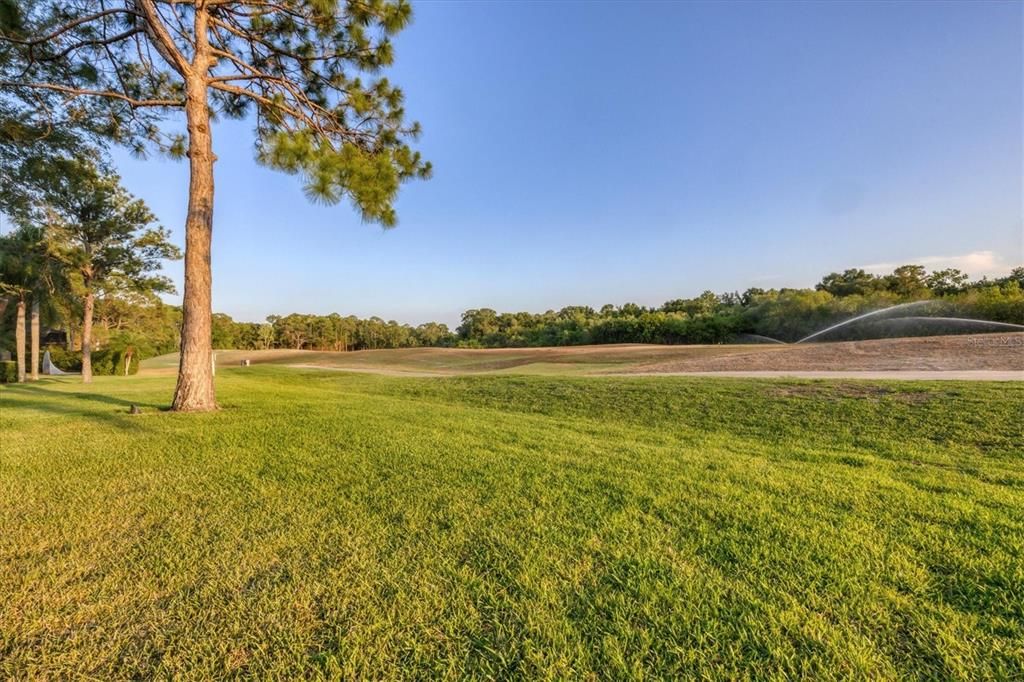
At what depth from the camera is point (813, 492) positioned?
309cm

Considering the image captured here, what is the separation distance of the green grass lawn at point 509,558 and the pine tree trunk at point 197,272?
75.9 inches

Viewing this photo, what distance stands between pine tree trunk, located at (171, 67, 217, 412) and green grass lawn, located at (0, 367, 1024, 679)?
1.93 meters

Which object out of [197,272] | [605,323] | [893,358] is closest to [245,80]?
[197,272]

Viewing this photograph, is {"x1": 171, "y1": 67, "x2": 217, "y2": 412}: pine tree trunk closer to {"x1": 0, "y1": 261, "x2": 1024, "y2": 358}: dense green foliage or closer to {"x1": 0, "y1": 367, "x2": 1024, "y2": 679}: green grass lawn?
{"x1": 0, "y1": 367, "x2": 1024, "y2": 679}: green grass lawn

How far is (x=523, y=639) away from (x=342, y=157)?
7.02m

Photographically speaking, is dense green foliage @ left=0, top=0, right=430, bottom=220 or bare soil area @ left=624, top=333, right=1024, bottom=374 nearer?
dense green foliage @ left=0, top=0, right=430, bottom=220

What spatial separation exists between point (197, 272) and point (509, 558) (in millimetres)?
6782

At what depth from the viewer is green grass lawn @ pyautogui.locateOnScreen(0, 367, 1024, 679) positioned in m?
1.50

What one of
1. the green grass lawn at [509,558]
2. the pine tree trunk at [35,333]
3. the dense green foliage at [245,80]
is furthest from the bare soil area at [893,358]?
the pine tree trunk at [35,333]

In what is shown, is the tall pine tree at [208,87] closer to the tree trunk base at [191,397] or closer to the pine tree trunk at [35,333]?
the tree trunk base at [191,397]

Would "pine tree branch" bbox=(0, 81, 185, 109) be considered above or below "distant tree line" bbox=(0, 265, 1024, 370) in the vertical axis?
above

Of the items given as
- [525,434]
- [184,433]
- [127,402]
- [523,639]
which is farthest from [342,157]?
[523,639]

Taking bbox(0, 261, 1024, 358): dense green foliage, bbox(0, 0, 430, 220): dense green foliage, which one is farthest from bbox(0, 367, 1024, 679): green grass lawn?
bbox(0, 261, 1024, 358): dense green foliage

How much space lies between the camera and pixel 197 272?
6625mm
